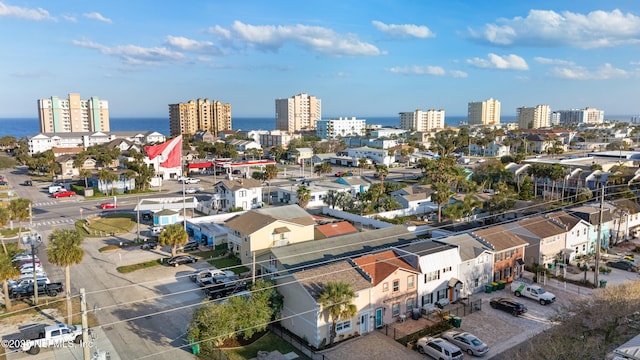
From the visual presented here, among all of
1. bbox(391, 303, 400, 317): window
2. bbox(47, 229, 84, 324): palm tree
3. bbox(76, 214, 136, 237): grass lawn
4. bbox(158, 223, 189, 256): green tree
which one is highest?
bbox(47, 229, 84, 324): palm tree

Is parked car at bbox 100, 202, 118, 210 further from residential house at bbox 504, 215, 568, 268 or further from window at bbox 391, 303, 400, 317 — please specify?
residential house at bbox 504, 215, 568, 268

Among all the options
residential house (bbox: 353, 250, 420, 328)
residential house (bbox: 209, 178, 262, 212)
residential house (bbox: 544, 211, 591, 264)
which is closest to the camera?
residential house (bbox: 353, 250, 420, 328)

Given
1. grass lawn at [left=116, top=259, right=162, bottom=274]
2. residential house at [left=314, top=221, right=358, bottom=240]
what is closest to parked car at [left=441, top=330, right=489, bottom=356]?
residential house at [left=314, top=221, right=358, bottom=240]

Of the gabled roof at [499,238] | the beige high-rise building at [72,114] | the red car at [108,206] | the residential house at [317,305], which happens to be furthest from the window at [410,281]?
the beige high-rise building at [72,114]

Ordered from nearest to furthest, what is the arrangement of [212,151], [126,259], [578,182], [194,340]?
1. [194,340]
2. [126,259]
3. [578,182]
4. [212,151]

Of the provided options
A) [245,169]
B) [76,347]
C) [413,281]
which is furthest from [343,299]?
[245,169]

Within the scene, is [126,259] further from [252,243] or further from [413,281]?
[413,281]
